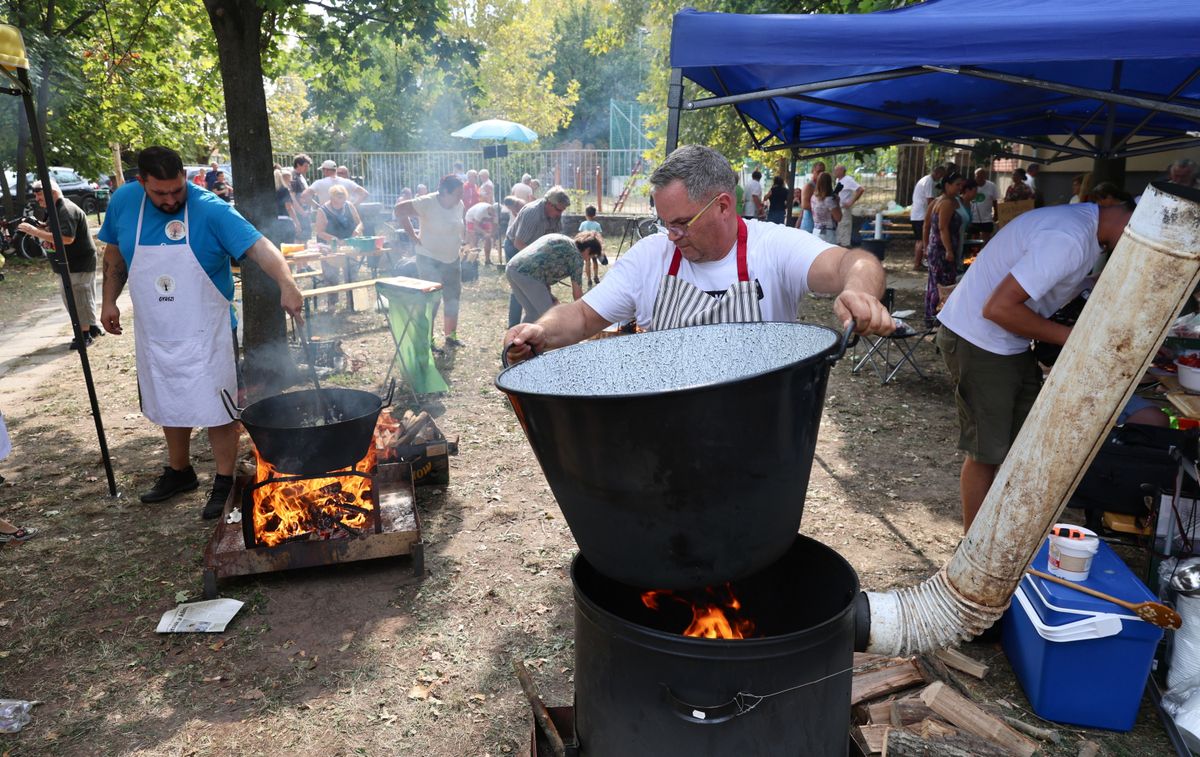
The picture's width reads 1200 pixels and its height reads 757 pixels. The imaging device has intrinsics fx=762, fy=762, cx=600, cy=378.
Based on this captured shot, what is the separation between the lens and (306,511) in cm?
409

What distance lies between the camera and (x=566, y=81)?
1799 inches

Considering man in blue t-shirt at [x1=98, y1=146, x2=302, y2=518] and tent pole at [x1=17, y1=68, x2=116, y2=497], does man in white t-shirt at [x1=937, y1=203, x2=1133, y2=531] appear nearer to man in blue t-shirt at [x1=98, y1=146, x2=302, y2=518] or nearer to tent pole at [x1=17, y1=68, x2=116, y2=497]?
man in blue t-shirt at [x1=98, y1=146, x2=302, y2=518]

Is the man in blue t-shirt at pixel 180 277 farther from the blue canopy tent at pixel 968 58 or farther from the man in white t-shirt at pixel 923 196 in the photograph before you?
the man in white t-shirt at pixel 923 196

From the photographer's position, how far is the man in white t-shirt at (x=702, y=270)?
230 cm

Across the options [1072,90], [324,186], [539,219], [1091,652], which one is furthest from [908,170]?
[1091,652]

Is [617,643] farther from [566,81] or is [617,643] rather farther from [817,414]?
[566,81]

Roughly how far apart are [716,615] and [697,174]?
1.27 metres

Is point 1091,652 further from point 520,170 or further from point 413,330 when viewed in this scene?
point 520,170

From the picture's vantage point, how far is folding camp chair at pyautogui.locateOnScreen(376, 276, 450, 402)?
7011mm

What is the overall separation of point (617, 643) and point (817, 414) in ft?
2.37

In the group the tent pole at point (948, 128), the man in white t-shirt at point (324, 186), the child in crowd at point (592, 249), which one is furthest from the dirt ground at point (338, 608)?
the man in white t-shirt at point (324, 186)

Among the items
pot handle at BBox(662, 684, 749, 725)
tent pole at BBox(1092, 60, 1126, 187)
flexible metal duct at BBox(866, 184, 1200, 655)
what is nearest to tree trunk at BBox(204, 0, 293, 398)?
pot handle at BBox(662, 684, 749, 725)

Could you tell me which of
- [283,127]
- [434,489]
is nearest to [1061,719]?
[434,489]

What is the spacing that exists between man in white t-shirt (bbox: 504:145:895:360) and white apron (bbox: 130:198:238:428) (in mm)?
2909
